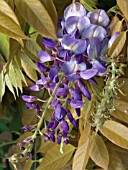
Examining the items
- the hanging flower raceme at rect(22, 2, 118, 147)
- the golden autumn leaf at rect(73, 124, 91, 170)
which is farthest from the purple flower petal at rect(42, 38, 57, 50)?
the golden autumn leaf at rect(73, 124, 91, 170)

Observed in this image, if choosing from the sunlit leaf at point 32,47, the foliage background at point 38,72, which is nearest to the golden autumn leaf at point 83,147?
the foliage background at point 38,72

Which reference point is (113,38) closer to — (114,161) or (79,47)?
(79,47)

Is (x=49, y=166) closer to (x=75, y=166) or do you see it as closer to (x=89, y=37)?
(x=75, y=166)

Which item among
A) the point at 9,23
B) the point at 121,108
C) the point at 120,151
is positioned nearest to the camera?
the point at 9,23

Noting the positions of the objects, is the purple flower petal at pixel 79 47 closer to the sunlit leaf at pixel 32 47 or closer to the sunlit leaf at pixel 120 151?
the sunlit leaf at pixel 32 47

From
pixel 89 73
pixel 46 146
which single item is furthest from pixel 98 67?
pixel 46 146

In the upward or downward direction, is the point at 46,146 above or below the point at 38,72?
below
